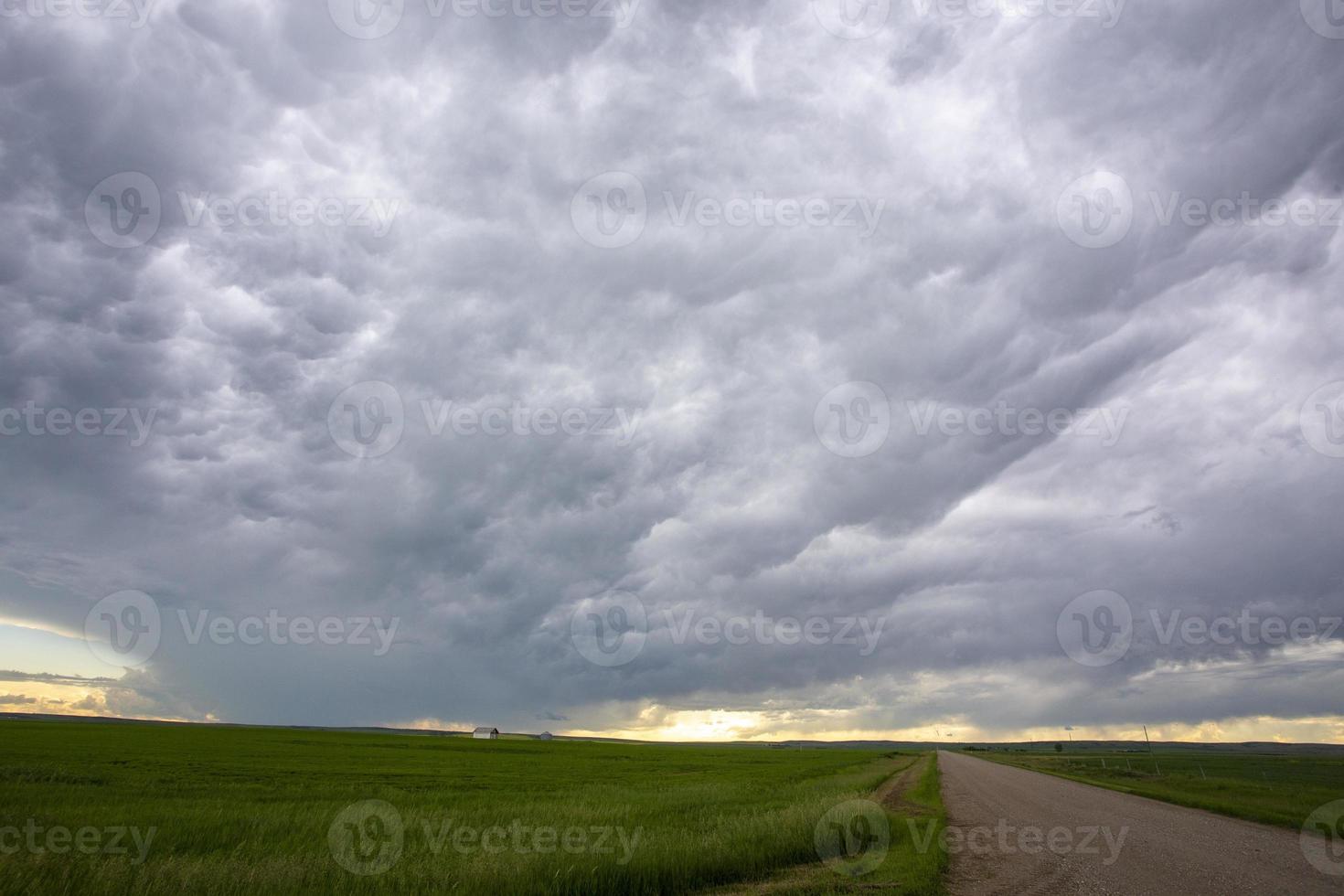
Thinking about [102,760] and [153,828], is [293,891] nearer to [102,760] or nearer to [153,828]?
[153,828]

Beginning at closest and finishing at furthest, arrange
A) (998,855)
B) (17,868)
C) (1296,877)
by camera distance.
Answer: (17,868) < (1296,877) < (998,855)

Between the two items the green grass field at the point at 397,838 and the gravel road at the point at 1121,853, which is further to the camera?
the gravel road at the point at 1121,853

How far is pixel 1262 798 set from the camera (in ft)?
96.9

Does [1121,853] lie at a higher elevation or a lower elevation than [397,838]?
lower

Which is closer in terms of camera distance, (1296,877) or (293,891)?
(293,891)

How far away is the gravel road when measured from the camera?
12289 mm

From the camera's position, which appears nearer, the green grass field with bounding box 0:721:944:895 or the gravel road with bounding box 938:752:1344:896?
the green grass field with bounding box 0:721:944:895

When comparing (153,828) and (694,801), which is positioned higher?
(153,828)

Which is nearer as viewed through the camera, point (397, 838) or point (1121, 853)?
point (1121, 853)

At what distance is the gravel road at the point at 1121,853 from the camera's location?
12289 millimetres

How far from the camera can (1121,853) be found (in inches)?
610

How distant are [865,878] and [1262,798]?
92.1ft

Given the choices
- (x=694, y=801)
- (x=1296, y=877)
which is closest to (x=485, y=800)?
(x=694, y=801)

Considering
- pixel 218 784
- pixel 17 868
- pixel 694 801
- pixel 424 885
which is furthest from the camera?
pixel 218 784
